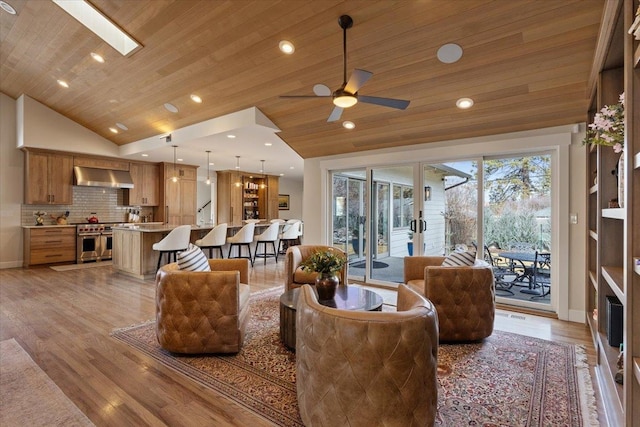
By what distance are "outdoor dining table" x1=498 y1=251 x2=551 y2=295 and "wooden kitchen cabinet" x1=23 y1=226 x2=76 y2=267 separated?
28.7 feet

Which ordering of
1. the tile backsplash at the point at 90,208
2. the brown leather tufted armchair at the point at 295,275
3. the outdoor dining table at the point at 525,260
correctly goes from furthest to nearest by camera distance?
1. the tile backsplash at the point at 90,208
2. the outdoor dining table at the point at 525,260
3. the brown leather tufted armchair at the point at 295,275

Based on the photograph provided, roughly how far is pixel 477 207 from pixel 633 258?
3035 mm

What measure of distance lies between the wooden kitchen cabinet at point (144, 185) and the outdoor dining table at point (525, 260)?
28.0 ft

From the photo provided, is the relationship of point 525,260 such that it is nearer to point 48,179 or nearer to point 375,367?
point 375,367

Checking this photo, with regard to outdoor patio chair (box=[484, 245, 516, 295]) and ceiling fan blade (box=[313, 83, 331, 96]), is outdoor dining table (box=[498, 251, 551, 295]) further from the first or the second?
ceiling fan blade (box=[313, 83, 331, 96])

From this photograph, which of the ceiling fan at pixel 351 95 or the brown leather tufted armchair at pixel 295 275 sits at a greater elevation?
the ceiling fan at pixel 351 95

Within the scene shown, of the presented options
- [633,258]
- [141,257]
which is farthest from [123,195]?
[633,258]

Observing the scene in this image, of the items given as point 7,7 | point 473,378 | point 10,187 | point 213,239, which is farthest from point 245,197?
point 473,378

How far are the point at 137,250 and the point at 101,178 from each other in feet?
10.3

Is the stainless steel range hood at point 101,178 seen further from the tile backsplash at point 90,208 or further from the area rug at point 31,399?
the area rug at point 31,399

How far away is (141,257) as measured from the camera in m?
5.88

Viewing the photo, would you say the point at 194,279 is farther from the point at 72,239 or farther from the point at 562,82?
the point at 72,239

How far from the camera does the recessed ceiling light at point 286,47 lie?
11.6 feet

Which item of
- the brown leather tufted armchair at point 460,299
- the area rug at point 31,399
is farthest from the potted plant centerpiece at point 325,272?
the area rug at point 31,399
